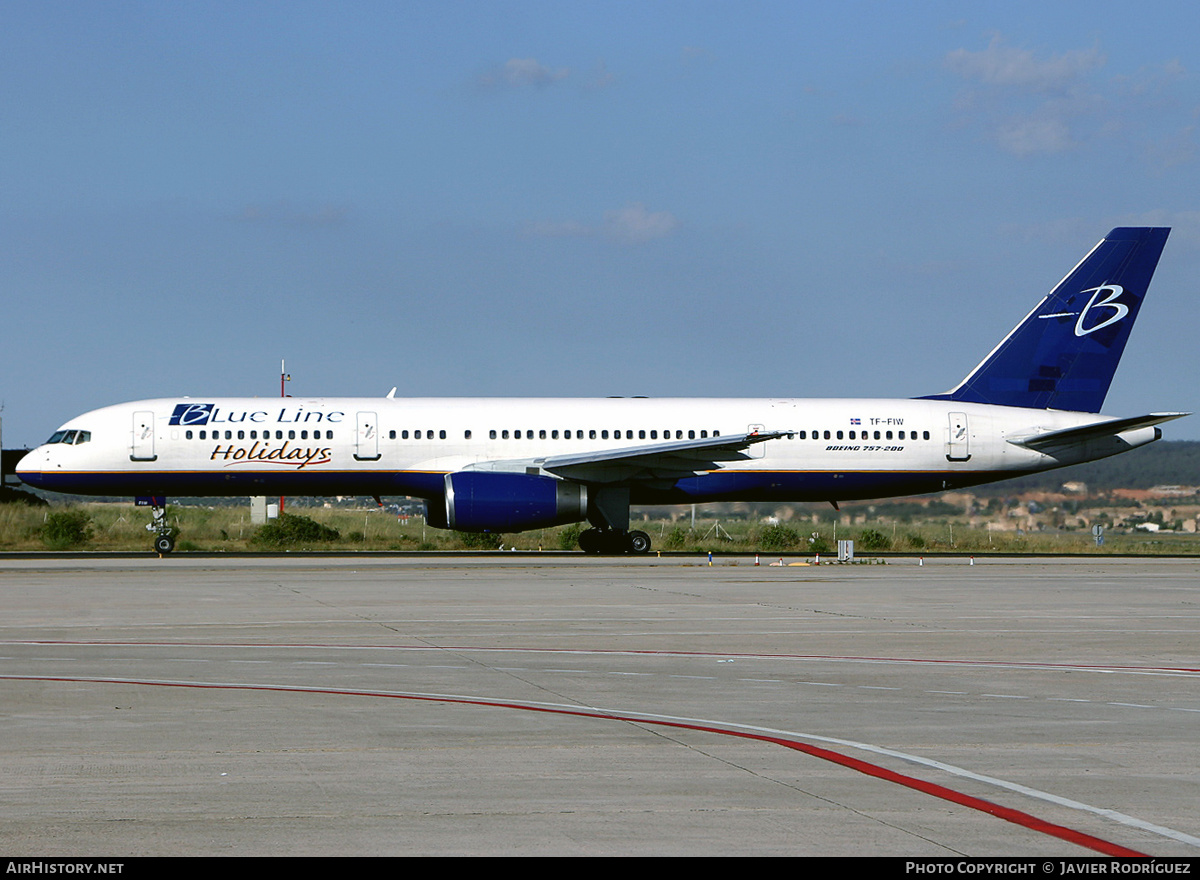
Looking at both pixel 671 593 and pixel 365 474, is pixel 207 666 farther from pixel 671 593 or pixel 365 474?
pixel 365 474

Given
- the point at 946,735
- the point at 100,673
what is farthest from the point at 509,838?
the point at 100,673

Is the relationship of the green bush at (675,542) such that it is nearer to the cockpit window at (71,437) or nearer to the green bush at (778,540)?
the green bush at (778,540)

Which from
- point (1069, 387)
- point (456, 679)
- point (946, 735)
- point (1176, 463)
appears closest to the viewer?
point (946, 735)

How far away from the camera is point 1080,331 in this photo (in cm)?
4044

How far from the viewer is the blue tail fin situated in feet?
133

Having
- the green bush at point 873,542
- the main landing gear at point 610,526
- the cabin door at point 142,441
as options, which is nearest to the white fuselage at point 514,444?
the cabin door at point 142,441

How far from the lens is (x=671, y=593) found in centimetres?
2347

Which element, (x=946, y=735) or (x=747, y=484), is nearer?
(x=946, y=735)

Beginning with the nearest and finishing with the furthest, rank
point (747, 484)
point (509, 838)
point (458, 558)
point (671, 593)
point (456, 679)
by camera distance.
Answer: point (509, 838) → point (456, 679) → point (671, 593) → point (458, 558) → point (747, 484)

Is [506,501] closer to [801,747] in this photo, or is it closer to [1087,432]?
[1087,432]

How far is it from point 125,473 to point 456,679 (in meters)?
25.1

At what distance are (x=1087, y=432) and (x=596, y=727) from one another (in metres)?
31.0

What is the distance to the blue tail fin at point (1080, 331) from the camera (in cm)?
4041

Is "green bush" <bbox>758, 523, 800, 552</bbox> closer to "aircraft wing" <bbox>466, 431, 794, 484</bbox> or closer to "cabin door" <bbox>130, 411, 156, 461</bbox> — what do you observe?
"aircraft wing" <bbox>466, 431, 794, 484</bbox>
